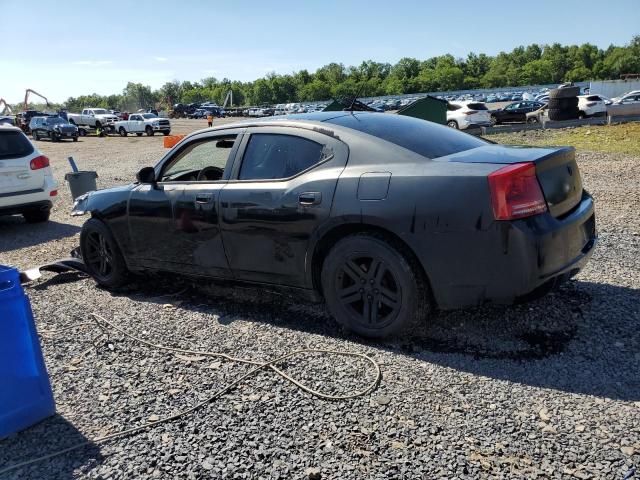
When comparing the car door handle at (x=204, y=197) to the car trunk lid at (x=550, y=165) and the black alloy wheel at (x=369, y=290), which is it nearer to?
the black alloy wheel at (x=369, y=290)

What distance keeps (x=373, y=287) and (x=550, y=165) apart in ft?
4.61

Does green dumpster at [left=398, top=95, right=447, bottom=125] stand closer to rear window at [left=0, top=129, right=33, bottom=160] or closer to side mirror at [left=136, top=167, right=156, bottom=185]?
rear window at [left=0, top=129, right=33, bottom=160]

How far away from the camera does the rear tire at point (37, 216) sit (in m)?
9.52

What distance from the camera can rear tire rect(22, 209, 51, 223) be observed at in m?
9.52

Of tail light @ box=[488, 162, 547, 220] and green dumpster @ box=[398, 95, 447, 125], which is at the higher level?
green dumpster @ box=[398, 95, 447, 125]

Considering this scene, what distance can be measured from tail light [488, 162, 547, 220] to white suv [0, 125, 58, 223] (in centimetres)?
805

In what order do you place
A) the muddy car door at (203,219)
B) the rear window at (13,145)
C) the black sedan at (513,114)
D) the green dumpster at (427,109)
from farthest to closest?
1. the black sedan at (513,114)
2. the green dumpster at (427,109)
3. the rear window at (13,145)
4. the muddy car door at (203,219)

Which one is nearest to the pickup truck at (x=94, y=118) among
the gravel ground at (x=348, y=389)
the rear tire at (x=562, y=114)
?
the rear tire at (x=562, y=114)

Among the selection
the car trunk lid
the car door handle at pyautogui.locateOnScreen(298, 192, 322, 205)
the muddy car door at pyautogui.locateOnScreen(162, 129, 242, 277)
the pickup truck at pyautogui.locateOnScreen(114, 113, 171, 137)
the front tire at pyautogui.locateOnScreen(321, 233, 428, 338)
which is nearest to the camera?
the car trunk lid

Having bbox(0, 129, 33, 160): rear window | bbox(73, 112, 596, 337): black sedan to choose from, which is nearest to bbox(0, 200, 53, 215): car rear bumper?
bbox(0, 129, 33, 160): rear window

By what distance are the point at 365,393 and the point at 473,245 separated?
1096 millimetres

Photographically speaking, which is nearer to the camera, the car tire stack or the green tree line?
the car tire stack

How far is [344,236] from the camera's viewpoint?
3834 mm

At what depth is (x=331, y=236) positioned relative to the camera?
3881 millimetres
